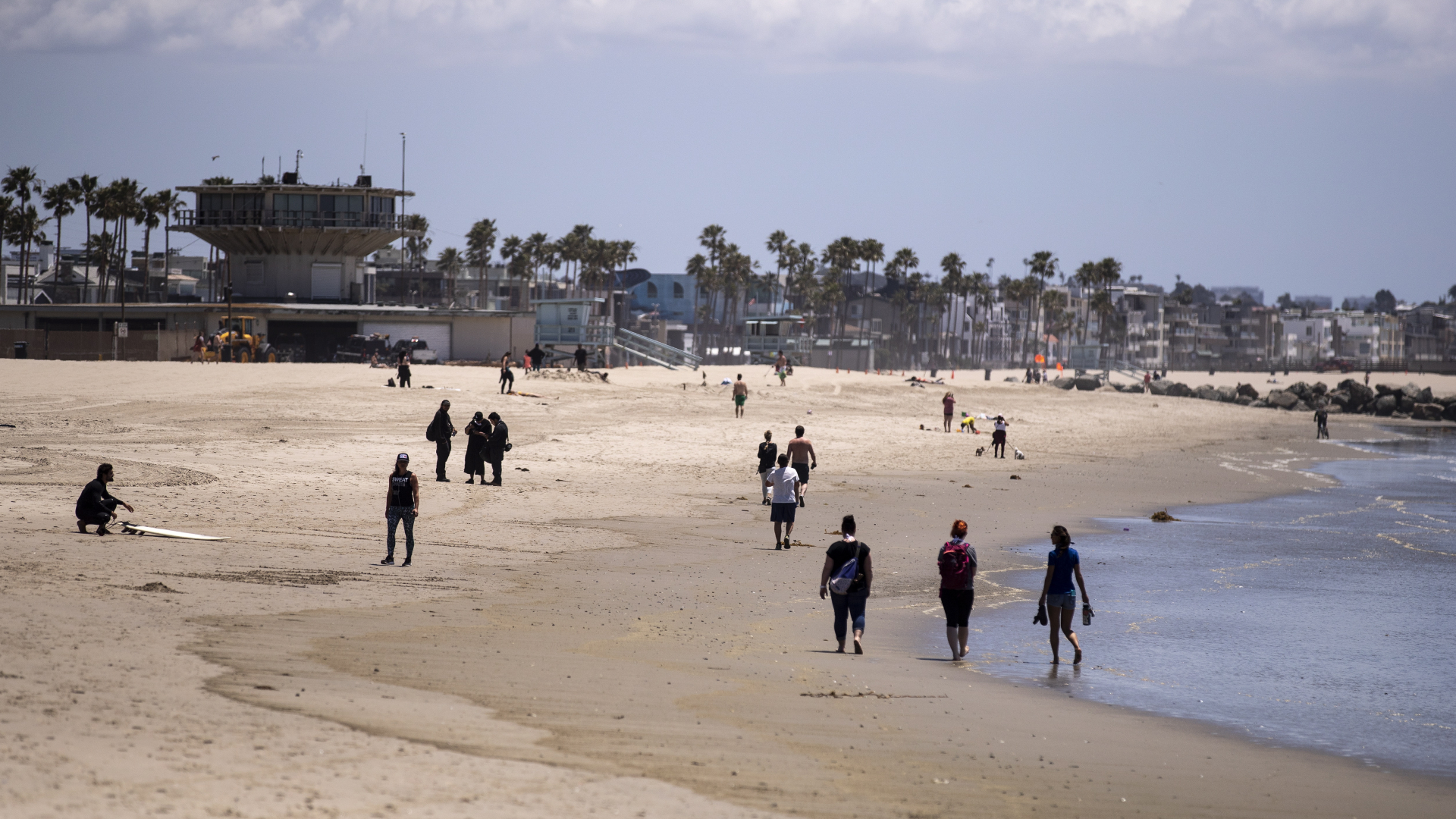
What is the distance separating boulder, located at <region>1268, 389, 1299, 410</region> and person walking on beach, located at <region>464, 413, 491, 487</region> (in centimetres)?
7408

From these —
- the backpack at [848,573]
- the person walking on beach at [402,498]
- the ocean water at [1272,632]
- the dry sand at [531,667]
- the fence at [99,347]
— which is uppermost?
the fence at [99,347]

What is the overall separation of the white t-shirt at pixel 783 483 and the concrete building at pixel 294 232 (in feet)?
175

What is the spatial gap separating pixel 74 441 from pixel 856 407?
30431 millimetres

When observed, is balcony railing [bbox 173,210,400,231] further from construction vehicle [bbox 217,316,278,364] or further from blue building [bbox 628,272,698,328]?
blue building [bbox 628,272,698,328]

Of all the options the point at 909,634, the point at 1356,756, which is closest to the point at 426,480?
the point at 909,634

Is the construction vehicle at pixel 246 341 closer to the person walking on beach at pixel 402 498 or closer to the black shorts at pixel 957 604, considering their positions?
the person walking on beach at pixel 402 498

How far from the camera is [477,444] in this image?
78.5 ft

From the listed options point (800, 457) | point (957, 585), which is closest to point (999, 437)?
point (800, 457)

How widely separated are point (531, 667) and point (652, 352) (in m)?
60.8

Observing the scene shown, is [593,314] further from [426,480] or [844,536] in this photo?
[844,536]

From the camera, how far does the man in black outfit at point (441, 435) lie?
2347 cm

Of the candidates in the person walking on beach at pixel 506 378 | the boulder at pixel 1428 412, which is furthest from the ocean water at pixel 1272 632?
the boulder at pixel 1428 412

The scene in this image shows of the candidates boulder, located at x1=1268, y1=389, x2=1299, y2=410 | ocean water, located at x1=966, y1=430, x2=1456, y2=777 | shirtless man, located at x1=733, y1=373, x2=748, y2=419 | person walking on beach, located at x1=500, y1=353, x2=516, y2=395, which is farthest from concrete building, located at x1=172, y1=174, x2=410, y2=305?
boulder, located at x1=1268, y1=389, x2=1299, y2=410

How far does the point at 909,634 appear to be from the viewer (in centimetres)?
1446
